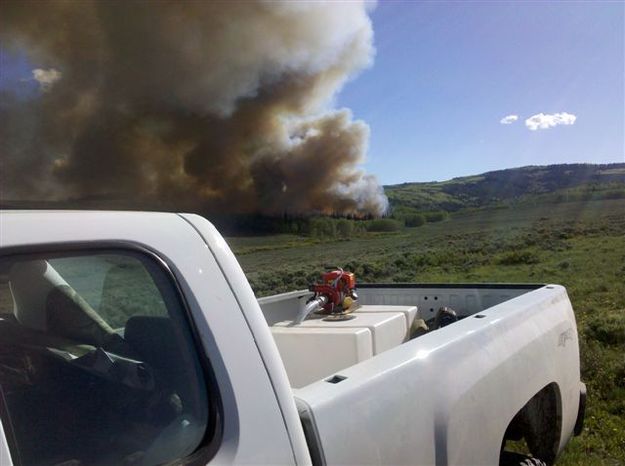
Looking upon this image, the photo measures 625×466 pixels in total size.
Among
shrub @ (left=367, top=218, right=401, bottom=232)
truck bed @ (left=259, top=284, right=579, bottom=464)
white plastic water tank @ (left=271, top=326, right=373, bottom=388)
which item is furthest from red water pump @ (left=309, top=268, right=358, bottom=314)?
shrub @ (left=367, top=218, right=401, bottom=232)

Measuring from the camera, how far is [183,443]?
1057 mm

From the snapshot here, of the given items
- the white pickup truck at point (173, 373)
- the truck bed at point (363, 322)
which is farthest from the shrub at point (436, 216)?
the white pickup truck at point (173, 373)

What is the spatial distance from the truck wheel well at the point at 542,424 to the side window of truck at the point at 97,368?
166 cm

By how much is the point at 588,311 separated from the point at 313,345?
6.37 m

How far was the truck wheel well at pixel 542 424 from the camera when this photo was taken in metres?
2.33

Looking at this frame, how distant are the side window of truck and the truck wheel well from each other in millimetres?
1655

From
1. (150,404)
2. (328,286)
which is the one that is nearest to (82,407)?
(150,404)

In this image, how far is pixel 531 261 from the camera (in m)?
15.8

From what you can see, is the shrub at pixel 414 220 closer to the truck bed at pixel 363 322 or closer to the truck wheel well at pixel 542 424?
the truck bed at pixel 363 322

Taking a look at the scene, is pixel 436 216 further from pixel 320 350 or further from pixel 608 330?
pixel 320 350

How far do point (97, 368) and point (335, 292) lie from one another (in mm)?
1817

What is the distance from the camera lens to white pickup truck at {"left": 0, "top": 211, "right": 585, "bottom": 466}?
0.96m

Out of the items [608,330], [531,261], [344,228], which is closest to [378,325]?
[608,330]

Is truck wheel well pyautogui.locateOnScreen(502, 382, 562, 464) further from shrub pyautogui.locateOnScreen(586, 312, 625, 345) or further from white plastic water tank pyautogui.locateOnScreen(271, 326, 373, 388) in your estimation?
shrub pyautogui.locateOnScreen(586, 312, 625, 345)
